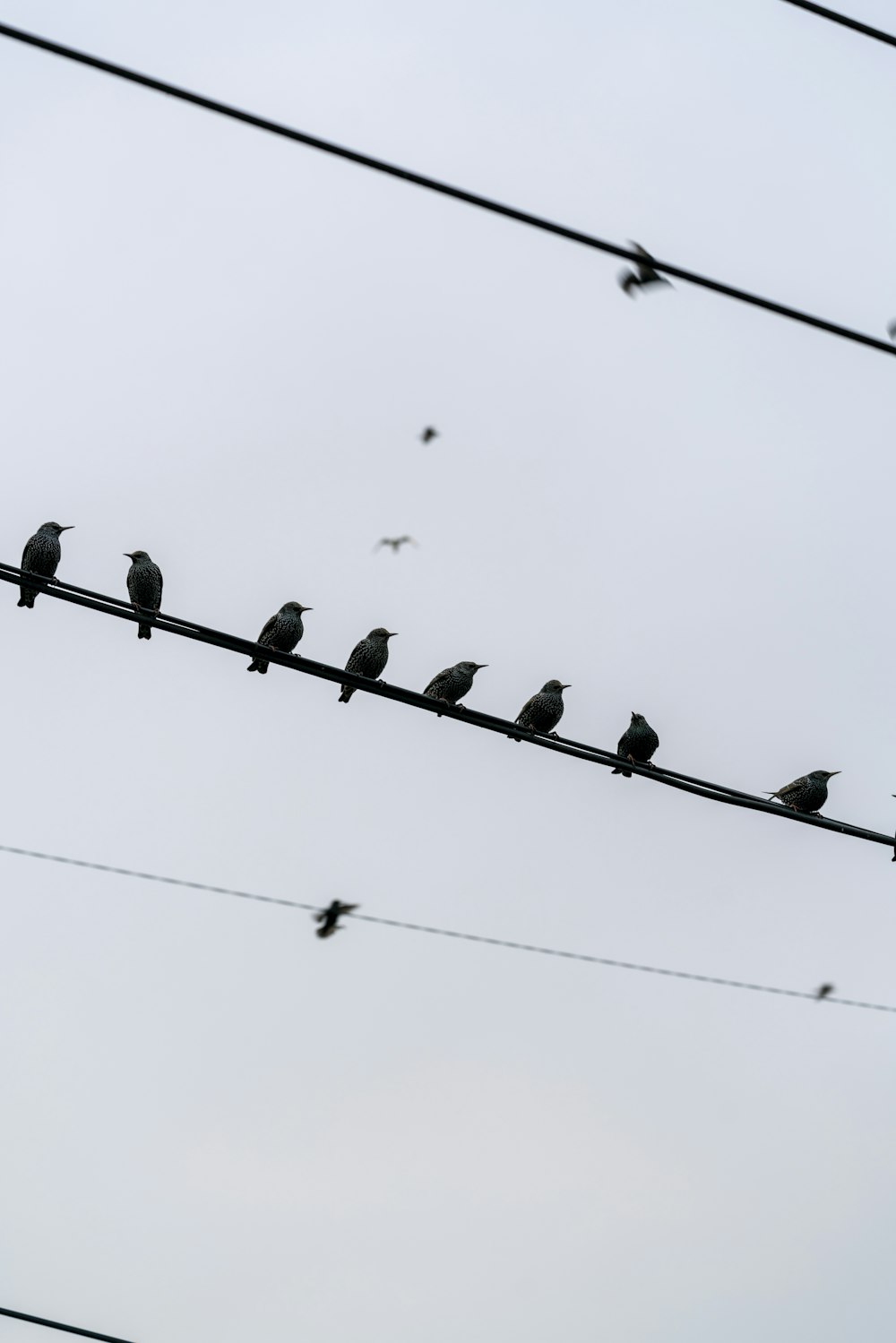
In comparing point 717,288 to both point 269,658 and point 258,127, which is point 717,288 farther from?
point 269,658

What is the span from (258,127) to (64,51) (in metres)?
0.65

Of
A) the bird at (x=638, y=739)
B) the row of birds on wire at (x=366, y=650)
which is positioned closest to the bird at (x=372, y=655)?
the row of birds on wire at (x=366, y=650)

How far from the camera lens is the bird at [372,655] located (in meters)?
13.1

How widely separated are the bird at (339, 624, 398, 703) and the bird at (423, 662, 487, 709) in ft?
1.48

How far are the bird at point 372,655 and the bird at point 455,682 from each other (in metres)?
0.45

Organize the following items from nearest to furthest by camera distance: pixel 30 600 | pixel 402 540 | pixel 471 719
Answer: pixel 471 719 < pixel 30 600 < pixel 402 540

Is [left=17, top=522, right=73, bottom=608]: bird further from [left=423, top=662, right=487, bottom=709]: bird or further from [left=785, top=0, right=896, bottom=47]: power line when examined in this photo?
[left=785, top=0, right=896, bottom=47]: power line

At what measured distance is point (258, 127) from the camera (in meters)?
5.66

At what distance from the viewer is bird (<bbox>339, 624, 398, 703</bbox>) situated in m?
13.1

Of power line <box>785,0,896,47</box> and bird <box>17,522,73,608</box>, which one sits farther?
bird <box>17,522,73,608</box>

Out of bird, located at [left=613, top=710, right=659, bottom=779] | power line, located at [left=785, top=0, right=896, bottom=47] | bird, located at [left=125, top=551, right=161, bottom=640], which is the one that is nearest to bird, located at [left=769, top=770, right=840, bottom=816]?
bird, located at [left=613, top=710, right=659, bottom=779]

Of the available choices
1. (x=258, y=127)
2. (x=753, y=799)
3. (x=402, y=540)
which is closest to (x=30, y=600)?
(x=753, y=799)

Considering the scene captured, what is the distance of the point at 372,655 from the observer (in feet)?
43.4

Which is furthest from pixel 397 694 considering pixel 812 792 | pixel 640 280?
pixel 812 792
